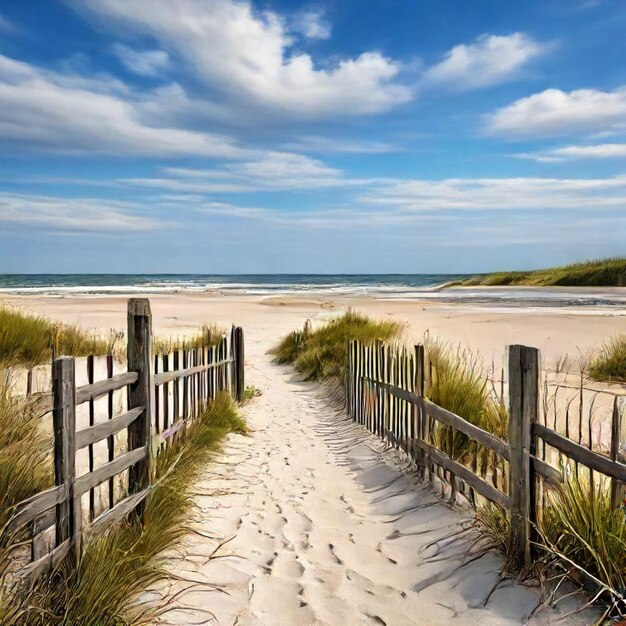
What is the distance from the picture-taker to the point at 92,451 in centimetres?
381

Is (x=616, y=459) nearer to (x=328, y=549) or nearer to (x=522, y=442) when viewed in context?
(x=522, y=442)

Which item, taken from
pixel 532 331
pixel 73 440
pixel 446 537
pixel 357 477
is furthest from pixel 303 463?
pixel 532 331

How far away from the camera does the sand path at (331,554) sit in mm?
3320

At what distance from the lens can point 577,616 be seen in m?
2.97

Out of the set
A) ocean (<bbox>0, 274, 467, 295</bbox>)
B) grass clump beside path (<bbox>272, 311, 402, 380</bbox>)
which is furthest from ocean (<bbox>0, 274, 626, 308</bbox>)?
grass clump beside path (<bbox>272, 311, 402, 380</bbox>)

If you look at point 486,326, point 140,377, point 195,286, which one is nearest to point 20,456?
point 140,377

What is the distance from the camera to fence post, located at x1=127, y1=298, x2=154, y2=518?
13.9 feet

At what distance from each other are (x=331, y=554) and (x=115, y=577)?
1647 mm

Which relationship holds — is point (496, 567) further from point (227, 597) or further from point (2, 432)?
point (2, 432)

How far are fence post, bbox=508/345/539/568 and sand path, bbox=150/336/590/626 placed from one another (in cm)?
28

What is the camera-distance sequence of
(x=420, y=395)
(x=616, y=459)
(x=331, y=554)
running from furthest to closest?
(x=420, y=395), (x=331, y=554), (x=616, y=459)

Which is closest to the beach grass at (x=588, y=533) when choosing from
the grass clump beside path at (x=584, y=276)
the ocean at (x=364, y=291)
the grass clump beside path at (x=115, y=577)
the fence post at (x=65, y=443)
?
the grass clump beside path at (x=115, y=577)

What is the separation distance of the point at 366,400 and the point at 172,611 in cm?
517

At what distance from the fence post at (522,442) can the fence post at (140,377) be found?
2.59 metres
